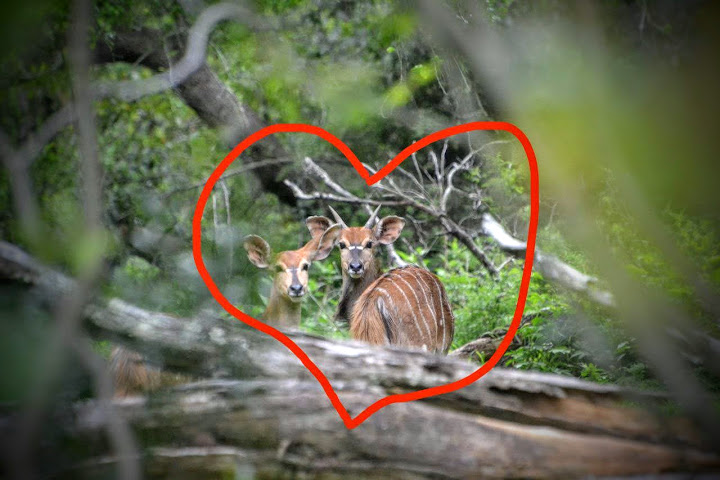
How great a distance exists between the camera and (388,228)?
2.80 meters

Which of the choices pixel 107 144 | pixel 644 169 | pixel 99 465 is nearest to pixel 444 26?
pixel 644 169

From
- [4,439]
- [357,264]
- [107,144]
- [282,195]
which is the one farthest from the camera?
[282,195]

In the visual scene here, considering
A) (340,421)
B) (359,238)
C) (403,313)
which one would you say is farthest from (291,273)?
(340,421)

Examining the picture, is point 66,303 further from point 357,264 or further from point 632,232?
point 632,232

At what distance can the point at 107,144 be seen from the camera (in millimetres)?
3330

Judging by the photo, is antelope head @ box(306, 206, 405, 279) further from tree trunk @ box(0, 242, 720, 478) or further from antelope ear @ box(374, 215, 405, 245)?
tree trunk @ box(0, 242, 720, 478)

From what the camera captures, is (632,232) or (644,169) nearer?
(644,169)

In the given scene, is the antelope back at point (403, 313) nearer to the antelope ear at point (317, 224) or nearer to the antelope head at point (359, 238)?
the antelope head at point (359, 238)

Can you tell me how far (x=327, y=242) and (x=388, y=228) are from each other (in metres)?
0.30

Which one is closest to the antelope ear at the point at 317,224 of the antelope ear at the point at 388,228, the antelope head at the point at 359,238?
the antelope head at the point at 359,238

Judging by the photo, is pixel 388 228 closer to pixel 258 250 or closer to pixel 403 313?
pixel 403 313

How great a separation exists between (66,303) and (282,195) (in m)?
1.78

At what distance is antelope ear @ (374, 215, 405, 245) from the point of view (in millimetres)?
2766

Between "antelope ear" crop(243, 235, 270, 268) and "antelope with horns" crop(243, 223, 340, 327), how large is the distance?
11mm
